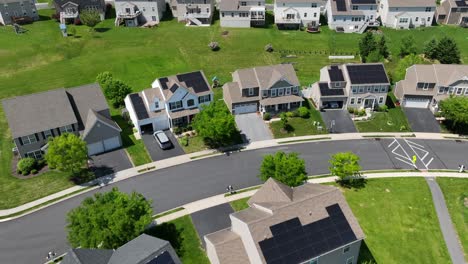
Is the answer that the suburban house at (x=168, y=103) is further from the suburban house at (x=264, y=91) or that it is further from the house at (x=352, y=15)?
the house at (x=352, y=15)

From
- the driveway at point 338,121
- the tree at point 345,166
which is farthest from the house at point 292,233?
the driveway at point 338,121

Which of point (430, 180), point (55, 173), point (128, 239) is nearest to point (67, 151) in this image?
point (55, 173)

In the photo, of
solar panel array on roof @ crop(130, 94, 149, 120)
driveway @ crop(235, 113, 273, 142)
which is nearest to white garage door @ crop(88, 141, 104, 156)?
solar panel array on roof @ crop(130, 94, 149, 120)

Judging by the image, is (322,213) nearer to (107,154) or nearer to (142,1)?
(107,154)

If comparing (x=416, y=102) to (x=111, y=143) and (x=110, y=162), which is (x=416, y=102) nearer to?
(x=111, y=143)

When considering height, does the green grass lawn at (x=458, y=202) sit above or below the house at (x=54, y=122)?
below

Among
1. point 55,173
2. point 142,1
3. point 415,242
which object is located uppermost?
point 142,1

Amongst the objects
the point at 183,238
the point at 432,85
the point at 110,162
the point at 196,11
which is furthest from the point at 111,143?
the point at 432,85
